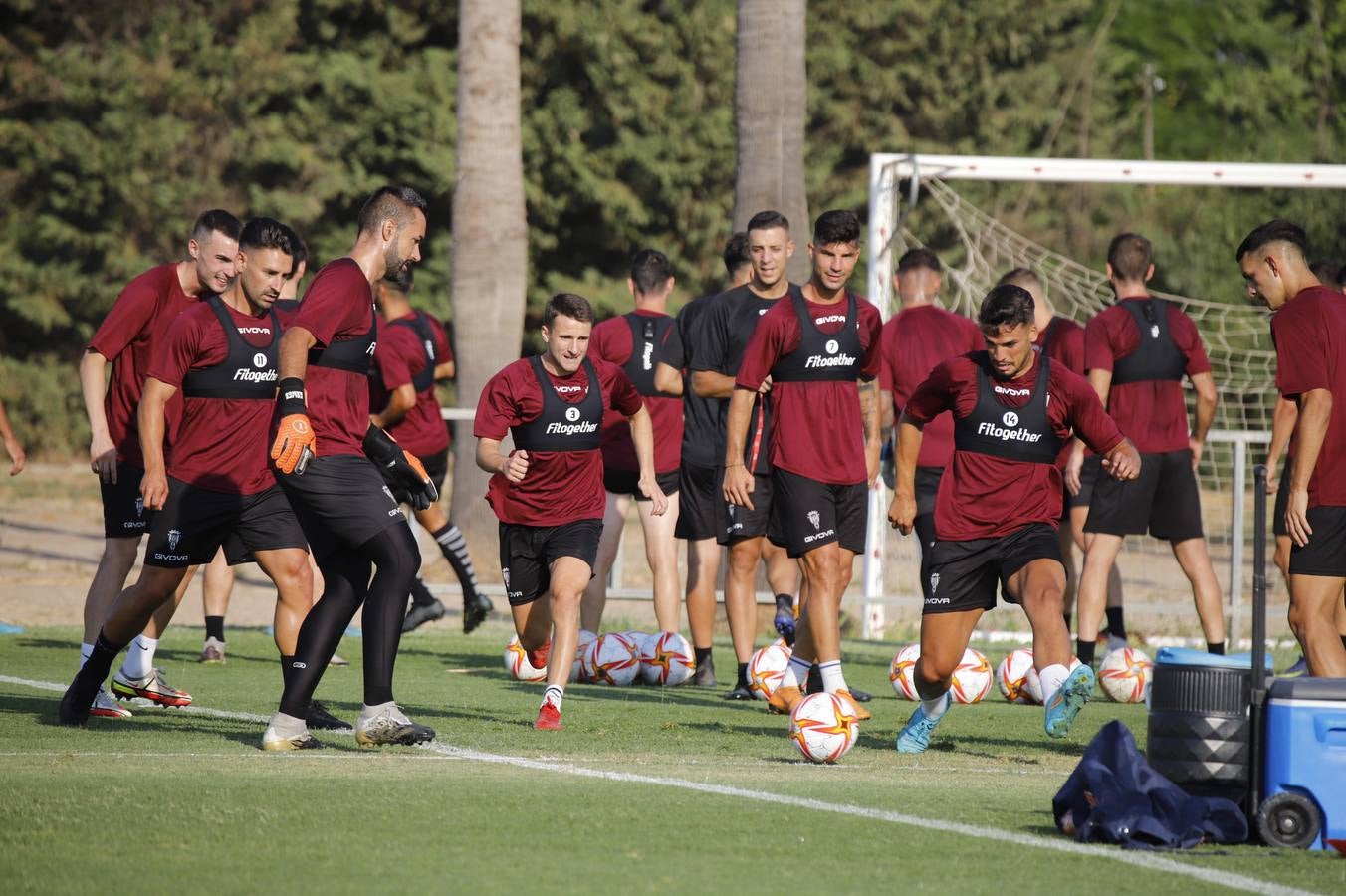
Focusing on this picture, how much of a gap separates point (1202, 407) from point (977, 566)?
3954mm

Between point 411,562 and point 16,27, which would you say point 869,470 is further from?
point 16,27

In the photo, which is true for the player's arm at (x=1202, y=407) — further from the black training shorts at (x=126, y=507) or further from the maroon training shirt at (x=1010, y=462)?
the black training shorts at (x=126, y=507)

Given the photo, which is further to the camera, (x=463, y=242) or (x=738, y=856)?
(x=463, y=242)

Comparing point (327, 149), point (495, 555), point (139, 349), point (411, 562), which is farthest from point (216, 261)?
point (327, 149)

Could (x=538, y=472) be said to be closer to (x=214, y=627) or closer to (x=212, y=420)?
(x=212, y=420)

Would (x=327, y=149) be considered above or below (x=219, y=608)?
above

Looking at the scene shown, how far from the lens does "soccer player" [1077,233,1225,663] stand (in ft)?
36.7

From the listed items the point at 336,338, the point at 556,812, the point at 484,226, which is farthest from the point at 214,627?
the point at 484,226

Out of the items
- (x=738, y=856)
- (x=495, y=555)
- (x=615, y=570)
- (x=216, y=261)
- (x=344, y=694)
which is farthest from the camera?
(x=495, y=555)

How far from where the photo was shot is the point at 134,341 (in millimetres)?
9211

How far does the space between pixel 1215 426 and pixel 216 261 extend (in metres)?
17.0

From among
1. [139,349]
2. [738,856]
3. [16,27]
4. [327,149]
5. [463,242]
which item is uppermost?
[16,27]

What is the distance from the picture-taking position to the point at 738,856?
552 cm

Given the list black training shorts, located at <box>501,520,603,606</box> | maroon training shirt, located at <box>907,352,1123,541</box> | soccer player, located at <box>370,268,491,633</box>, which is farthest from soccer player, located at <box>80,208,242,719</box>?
maroon training shirt, located at <box>907,352,1123,541</box>
